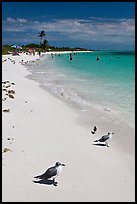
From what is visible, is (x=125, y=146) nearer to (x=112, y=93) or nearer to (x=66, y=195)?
(x=66, y=195)

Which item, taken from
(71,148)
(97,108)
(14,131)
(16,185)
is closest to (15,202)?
(16,185)

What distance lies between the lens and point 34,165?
7.78 metres

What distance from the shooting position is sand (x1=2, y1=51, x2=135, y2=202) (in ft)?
21.6

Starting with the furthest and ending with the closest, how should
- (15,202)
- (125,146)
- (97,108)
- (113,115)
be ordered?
(97,108) < (113,115) < (125,146) < (15,202)

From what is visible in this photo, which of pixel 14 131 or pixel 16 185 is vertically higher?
pixel 14 131

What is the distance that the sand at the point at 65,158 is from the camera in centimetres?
658

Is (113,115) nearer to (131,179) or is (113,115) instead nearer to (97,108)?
(97,108)

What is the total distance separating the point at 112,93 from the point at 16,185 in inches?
626

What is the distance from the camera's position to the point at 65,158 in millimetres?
8430

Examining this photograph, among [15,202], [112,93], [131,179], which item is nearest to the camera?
[15,202]

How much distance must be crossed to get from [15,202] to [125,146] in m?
4.81

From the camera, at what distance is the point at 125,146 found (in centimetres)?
998

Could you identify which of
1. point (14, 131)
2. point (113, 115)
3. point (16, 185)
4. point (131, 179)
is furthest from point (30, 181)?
point (113, 115)

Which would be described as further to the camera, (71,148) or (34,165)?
(71,148)
